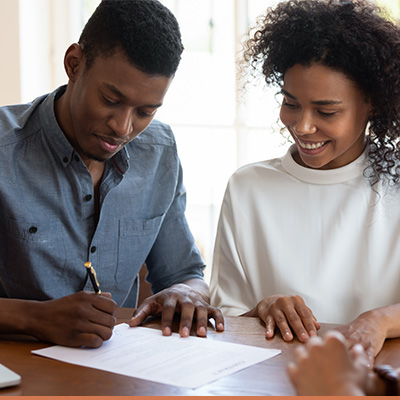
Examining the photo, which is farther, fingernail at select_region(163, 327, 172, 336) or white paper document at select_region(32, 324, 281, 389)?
fingernail at select_region(163, 327, 172, 336)

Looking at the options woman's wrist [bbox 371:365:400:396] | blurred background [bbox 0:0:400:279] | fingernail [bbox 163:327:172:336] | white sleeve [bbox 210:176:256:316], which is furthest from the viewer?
blurred background [bbox 0:0:400:279]

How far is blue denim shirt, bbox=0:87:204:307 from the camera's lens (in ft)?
5.64

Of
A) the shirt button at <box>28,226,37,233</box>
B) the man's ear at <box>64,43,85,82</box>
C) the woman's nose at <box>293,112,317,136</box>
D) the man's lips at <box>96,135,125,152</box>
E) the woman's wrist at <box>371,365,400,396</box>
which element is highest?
the man's ear at <box>64,43,85,82</box>

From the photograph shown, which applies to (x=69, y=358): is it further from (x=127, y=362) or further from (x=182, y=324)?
(x=182, y=324)

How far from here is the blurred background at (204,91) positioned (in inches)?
152

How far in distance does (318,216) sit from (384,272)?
25 cm

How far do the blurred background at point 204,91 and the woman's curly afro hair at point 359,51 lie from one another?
6.33 feet

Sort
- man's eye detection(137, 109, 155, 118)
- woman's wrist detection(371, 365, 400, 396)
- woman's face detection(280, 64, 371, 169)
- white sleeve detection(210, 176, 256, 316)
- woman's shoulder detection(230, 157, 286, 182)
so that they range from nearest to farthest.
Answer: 1. woman's wrist detection(371, 365, 400, 396)
2. man's eye detection(137, 109, 155, 118)
3. woman's face detection(280, 64, 371, 169)
4. white sleeve detection(210, 176, 256, 316)
5. woman's shoulder detection(230, 157, 286, 182)

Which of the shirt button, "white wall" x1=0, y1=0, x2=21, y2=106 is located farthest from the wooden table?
"white wall" x1=0, y1=0, x2=21, y2=106

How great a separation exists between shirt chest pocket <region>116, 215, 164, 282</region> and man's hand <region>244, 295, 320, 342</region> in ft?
1.84

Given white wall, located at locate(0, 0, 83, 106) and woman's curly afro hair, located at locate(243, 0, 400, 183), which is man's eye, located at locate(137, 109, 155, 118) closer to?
woman's curly afro hair, located at locate(243, 0, 400, 183)

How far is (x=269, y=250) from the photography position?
1.84 metres

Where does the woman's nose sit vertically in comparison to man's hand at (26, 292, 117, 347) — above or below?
above

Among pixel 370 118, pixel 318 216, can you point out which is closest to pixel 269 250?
pixel 318 216
